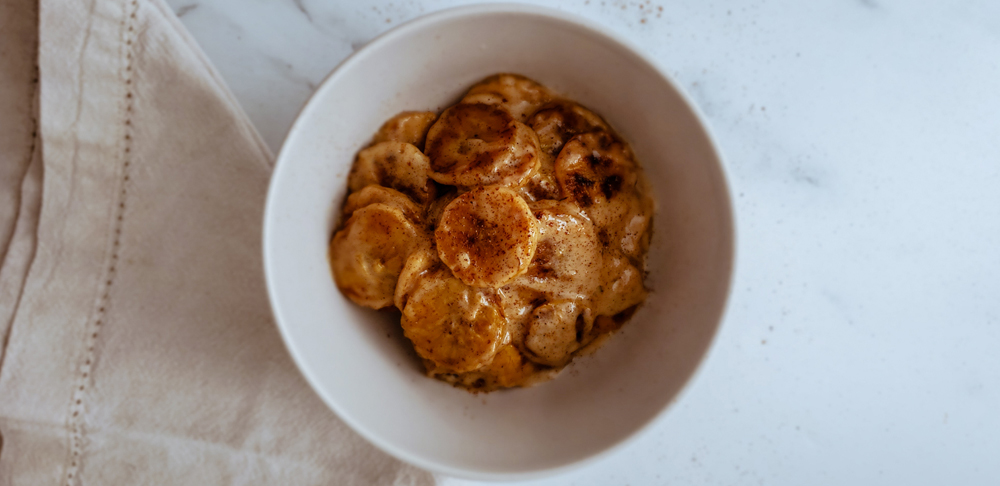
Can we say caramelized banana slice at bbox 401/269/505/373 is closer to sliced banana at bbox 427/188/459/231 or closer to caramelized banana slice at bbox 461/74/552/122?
sliced banana at bbox 427/188/459/231

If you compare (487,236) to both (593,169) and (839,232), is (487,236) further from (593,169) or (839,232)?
(839,232)

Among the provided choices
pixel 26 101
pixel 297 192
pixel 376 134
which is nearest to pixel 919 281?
pixel 376 134

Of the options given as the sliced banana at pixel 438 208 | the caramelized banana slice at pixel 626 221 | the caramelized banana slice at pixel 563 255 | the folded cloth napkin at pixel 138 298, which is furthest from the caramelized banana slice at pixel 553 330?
the folded cloth napkin at pixel 138 298

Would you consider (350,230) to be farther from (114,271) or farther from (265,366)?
(114,271)

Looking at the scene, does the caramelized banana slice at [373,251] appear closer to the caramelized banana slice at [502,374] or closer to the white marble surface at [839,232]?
the caramelized banana slice at [502,374]

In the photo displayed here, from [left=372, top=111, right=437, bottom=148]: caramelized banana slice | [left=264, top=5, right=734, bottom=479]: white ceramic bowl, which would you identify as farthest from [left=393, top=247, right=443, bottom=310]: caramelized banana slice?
[left=372, top=111, right=437, bottom=148]: caramelized banana slice

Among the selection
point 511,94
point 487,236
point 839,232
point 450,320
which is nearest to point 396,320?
point 450,320

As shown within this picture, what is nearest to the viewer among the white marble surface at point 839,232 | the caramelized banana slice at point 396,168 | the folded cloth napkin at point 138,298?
the caramelized banana slice at point 396,168
